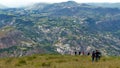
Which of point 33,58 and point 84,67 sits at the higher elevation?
point 84,67

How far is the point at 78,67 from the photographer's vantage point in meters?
52.8

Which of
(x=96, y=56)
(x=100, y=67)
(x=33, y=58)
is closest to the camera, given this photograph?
(x=100, y=67)

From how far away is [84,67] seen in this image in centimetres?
5278

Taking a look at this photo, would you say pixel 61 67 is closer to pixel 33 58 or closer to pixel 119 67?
pixel 119 67

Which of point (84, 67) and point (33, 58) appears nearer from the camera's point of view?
point (84, 67)

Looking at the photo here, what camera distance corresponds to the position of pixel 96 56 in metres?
68.9

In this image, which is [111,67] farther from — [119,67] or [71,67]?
[71,67]

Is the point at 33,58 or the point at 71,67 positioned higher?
the point at 71,67

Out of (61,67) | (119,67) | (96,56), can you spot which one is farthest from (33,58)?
(119,67)

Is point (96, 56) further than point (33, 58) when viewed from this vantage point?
No

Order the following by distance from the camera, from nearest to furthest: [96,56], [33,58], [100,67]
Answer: [100,67] → [96,56] → [33,58]

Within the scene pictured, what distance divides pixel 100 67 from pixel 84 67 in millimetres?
3036

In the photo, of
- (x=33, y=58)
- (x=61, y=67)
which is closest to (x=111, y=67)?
(x=61, y=67)

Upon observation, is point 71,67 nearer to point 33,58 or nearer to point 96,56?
point 96,56
